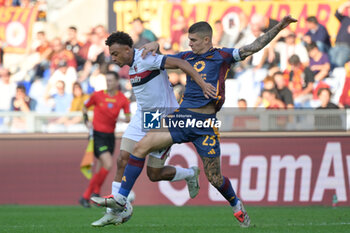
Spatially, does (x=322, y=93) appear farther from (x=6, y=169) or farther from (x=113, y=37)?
(x=113, y=37)

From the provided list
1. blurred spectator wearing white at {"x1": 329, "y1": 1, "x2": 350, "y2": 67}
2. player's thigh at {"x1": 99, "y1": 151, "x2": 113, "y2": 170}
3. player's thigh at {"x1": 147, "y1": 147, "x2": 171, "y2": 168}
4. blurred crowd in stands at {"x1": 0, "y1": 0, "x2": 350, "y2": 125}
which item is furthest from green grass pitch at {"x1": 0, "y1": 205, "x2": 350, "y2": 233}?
blurred spectator wearing white at {"x1": 329, "y1": 1, "x2": 350, "y2": 67}

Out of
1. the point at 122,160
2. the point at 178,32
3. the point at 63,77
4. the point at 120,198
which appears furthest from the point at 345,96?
the point at 120,198

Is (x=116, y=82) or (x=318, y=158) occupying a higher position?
(x=116, y=82)

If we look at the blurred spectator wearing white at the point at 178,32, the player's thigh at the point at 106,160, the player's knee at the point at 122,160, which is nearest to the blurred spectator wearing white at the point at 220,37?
the blurred spectator wearing white at the point at 178,32

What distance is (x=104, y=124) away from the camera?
44.9ft

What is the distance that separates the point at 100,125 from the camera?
44.9 ft

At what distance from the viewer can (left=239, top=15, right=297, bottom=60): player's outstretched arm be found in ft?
26.6

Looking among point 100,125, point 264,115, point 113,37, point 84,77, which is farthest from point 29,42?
point 113,37

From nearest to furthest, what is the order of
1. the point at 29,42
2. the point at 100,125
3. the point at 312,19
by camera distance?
the point at 100,125, the point at 312,19, the point at 29,42

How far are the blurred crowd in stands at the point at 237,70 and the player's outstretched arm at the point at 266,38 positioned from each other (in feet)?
23.5

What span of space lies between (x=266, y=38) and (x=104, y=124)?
6.08 meters

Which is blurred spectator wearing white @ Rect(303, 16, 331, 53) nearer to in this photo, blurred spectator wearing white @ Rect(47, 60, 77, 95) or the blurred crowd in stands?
the blurred crowd in stands

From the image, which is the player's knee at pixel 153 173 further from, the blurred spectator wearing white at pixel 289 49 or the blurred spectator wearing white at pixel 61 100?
the blurred spectator wearing white at pixel 289 49

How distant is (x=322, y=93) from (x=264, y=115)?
1.78 m
